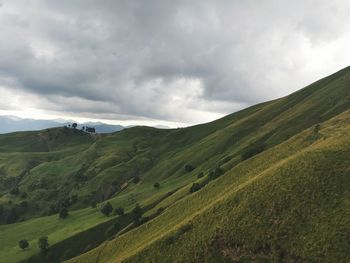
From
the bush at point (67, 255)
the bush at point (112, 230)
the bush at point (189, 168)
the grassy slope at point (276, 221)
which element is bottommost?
the bush at point (67, 255)

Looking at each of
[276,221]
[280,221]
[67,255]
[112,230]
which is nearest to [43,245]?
[67,255]

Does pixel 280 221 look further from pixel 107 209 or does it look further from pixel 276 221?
pixel 107 209

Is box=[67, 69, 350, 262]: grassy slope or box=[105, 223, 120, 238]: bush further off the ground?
box=[67, 69, 350, 262]: grassy slope

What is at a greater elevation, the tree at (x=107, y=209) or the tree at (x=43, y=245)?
the tree at (x=107, y=209)

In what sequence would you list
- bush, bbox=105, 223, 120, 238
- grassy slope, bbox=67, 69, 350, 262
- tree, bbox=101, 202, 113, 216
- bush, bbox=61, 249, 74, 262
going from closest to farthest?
1. grassy slope, bbox=67, 69, 350, 262
2. bush, bbox=61, 249, 74, 262
3. bush, bbox=105, 223, 120, 238
4. tree, bbox=101, 202, 113, 216

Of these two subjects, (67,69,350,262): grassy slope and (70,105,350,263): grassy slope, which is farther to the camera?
(67,69,350,262): grassy slope

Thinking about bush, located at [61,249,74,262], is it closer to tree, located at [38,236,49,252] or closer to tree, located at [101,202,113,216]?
tree, located at [38,236,49,252]

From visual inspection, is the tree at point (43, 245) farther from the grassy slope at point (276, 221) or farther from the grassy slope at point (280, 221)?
the grassy slope at point (280, 221)

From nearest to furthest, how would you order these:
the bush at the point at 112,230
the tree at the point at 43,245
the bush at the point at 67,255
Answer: the bush at the point at 67,255 < the bush at the point at 112,230 < the tree at the point at 43,245

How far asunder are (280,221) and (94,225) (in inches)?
3905

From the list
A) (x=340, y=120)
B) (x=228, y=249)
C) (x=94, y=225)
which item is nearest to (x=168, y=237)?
(x=228, y=249)

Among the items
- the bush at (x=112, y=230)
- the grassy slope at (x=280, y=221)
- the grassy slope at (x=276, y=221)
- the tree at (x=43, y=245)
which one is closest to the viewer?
the grassy slope at (x=280, y=221)

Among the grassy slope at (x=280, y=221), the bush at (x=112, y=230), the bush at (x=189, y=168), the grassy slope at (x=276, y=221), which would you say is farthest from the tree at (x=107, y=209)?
the grassy slope at (x=280, y=221)

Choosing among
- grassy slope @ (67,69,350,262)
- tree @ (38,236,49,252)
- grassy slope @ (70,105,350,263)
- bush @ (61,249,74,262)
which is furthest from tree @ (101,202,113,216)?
grassy slope @ (70,105,350,263)
